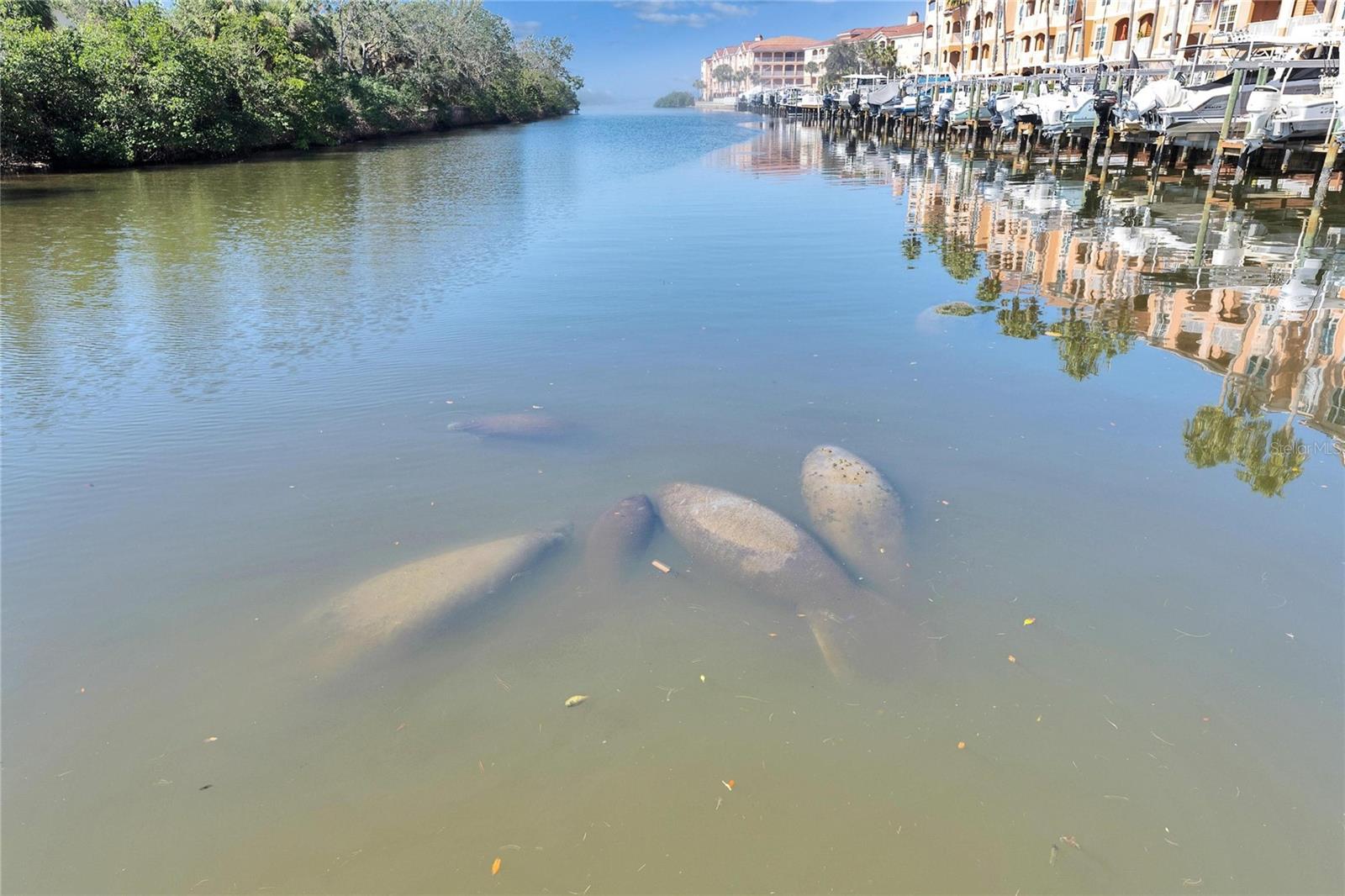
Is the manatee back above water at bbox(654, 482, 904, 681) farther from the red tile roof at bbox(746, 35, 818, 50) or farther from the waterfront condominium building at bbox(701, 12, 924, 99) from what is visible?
the red tile roof at bbox(746, 35, 818, 50)

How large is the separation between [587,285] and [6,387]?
753 cm

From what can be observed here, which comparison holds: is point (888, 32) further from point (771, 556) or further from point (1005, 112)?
point (771, 556)

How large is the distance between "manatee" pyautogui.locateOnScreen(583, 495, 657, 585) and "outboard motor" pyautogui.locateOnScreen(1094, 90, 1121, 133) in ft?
85.1

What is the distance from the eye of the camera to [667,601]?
520cm

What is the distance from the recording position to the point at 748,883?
3.45 metres

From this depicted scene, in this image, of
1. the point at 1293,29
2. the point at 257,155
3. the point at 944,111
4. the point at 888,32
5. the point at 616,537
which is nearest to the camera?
the point at 616,537

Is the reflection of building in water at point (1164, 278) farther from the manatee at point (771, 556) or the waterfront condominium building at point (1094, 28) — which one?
the waterfront condominium building at point (1094, 28)

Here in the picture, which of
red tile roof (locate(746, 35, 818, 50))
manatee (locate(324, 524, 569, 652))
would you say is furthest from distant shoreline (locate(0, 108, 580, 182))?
red tile roof (locate(746, 35, 818, 50))

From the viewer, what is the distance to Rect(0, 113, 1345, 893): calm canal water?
364cm

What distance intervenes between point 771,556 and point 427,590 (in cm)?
222

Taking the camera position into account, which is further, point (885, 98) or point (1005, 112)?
point (885, 98)

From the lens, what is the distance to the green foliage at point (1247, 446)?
6.58m

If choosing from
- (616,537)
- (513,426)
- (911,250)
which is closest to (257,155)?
(911,250)

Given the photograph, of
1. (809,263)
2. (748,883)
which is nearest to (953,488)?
(748,883)
